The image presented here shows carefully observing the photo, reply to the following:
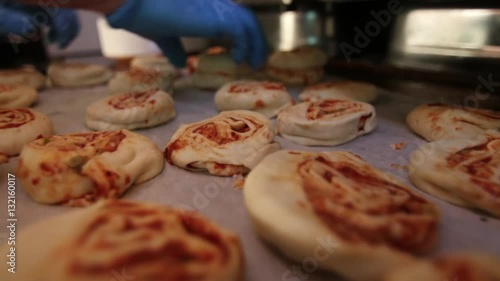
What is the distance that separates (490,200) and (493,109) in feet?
3.99

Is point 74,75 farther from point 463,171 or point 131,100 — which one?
point 463,171

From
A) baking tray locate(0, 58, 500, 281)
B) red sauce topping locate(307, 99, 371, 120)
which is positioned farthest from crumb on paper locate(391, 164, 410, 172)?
red sauce topping locate(307, 99, 371, 120)

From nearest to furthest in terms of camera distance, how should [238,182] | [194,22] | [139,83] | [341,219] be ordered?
[341,219], [238,182], [194,22], [139,83]

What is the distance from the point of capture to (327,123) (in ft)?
6.47

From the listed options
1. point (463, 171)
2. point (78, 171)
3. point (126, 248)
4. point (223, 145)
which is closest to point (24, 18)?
point (78, 171)

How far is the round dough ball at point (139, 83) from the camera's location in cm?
303

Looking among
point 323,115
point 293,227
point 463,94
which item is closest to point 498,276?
point 293,227

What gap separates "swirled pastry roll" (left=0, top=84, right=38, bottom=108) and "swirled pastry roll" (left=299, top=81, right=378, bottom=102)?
2076 millimetres

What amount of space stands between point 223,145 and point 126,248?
874 millimetres

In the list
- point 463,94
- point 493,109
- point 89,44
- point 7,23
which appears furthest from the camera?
point 89,44

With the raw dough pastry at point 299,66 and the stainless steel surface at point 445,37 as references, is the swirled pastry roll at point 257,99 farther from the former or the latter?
the stainless steel surface at point 445,37

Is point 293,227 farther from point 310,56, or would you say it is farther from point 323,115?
point 310,56

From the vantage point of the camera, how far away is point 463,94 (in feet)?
8.24

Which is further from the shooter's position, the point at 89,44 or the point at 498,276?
the point at 89,44
